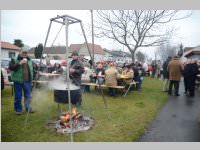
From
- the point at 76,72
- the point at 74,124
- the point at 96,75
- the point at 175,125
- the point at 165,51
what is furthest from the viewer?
the point at 165,51

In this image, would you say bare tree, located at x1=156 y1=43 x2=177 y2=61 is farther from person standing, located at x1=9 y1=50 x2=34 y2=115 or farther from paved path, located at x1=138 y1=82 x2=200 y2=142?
person standing, located at x1=9 y1=50 x2=34 y2=115

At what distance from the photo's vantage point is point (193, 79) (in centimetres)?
927

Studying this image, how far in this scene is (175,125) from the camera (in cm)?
526

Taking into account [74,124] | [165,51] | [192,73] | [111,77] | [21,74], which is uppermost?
[165,51]

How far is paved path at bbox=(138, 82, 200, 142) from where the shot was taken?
4352 millimetres

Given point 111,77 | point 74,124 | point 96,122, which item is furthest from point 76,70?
point 111,77

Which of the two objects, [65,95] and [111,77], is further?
[111,77]

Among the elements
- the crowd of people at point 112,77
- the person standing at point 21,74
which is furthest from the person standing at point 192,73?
the person standing at point 21,74

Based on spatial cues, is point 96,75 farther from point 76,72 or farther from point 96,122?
point 96,122

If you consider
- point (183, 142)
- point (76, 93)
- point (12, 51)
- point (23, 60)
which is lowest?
point (183, 142)

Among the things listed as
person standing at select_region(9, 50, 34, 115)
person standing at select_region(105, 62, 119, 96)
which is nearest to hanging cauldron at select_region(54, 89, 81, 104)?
person standing at select_region(9, 50, 34, 115)

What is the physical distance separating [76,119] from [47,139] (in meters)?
1.10

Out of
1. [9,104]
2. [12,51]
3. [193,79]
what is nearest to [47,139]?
[9,104]

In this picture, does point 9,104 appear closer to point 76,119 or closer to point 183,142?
point 76,119
